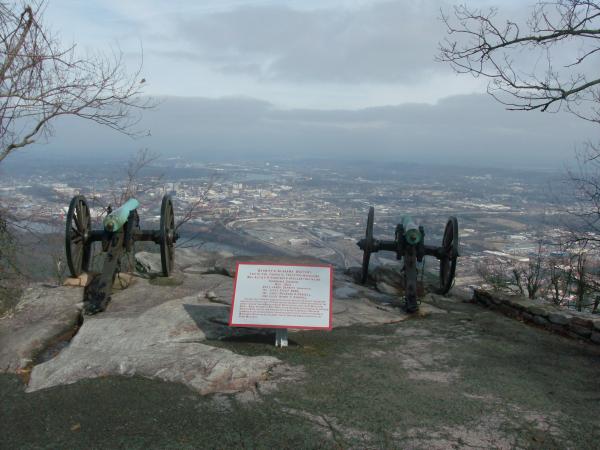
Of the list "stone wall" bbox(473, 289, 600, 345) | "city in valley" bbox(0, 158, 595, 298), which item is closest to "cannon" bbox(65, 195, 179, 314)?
"city in valley" bbox(0, 158, 595, 298)

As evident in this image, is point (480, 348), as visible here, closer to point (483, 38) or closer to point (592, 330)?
point (592, 330)

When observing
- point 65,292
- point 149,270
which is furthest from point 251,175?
point 65,292

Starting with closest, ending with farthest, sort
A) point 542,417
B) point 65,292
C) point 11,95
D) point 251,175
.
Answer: point 542,417
point 11,95
point 65,292
point 251,175

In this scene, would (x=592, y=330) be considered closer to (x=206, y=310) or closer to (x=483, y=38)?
(x=483, y=38)

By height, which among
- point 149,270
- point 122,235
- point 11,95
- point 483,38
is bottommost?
point 149,270

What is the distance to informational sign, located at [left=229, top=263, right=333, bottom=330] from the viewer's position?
17.9 feet

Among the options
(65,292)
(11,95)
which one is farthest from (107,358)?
(11,95)

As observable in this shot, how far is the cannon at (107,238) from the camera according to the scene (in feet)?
23.5

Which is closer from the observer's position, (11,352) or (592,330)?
(11,352)

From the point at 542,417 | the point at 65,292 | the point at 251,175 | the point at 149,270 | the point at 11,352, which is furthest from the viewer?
the point at 251,175

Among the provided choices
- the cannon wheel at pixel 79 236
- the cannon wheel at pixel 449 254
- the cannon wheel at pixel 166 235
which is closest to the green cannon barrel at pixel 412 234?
the cannon wheel at pixel 449 254

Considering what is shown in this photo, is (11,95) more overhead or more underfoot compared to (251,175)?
more overhead

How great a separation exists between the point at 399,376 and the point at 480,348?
4.89ft

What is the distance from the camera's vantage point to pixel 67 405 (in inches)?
167
